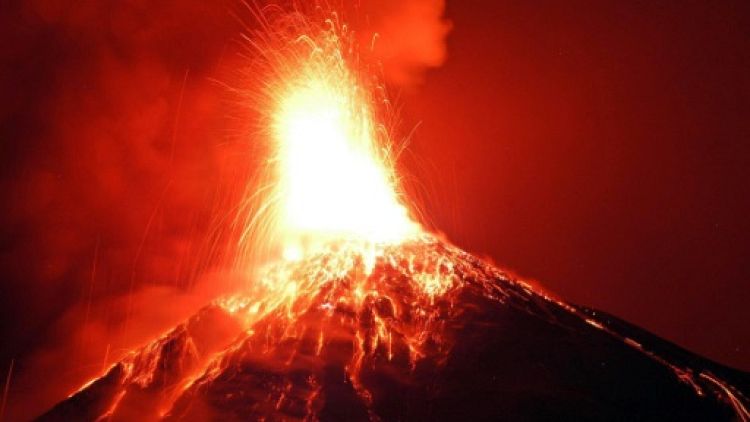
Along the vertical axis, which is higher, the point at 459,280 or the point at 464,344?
the point at 459,280

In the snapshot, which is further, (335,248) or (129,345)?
(129,345)

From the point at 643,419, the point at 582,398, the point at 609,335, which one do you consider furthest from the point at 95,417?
the point at 609,335

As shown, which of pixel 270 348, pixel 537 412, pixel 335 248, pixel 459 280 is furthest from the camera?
pixel 335 248

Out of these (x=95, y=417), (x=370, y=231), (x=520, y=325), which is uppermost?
(x=370, y=231)

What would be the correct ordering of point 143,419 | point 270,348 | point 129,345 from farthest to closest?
point 129,345
point 270,348
point 143,419

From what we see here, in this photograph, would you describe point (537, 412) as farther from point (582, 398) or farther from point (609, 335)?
point (609, 335)

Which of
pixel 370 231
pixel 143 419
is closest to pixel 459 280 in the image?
pixel 370 231
